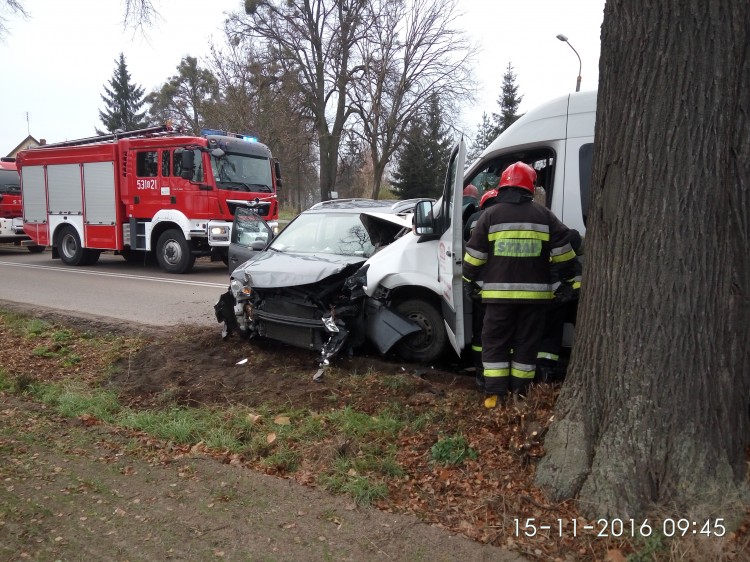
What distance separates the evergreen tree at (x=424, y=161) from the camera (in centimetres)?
3098

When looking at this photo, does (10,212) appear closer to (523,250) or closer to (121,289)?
(121,289)

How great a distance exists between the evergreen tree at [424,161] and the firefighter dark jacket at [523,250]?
27.4m

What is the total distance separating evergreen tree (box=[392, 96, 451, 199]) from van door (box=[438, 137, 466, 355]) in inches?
1050

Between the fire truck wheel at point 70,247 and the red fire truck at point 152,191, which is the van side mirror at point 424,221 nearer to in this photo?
the red fire truck at point 152,191

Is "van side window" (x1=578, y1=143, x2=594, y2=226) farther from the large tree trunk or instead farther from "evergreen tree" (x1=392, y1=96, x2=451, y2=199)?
"evergreen tree" (x1=392, y1=96, x2=451, y2=199)

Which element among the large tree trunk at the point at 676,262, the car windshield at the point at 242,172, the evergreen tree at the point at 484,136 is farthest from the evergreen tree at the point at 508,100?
the large tree trunk at the point at 676,262

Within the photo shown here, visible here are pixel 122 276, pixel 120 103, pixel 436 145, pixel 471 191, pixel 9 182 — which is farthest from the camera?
pixel 120 103

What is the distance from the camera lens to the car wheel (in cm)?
517

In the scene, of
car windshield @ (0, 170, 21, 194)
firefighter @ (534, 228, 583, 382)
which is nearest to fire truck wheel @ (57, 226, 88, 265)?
car windshield @ (0, 170, 21, 194)

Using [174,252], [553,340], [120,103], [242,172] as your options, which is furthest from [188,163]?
[120,103]

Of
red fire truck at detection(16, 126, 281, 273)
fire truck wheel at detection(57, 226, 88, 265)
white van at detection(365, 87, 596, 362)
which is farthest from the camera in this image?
fire truck wheel at detection(57, 226, 88, 265)

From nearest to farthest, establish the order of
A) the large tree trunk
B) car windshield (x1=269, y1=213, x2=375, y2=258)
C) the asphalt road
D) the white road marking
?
1. the large tree trunk
2. car windshield (x1=269, y1=213, x2=375, y2=258)
3. the asphalt road
4. the white road marking

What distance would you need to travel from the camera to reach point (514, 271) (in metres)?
3.85

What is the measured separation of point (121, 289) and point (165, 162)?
3480 mm
